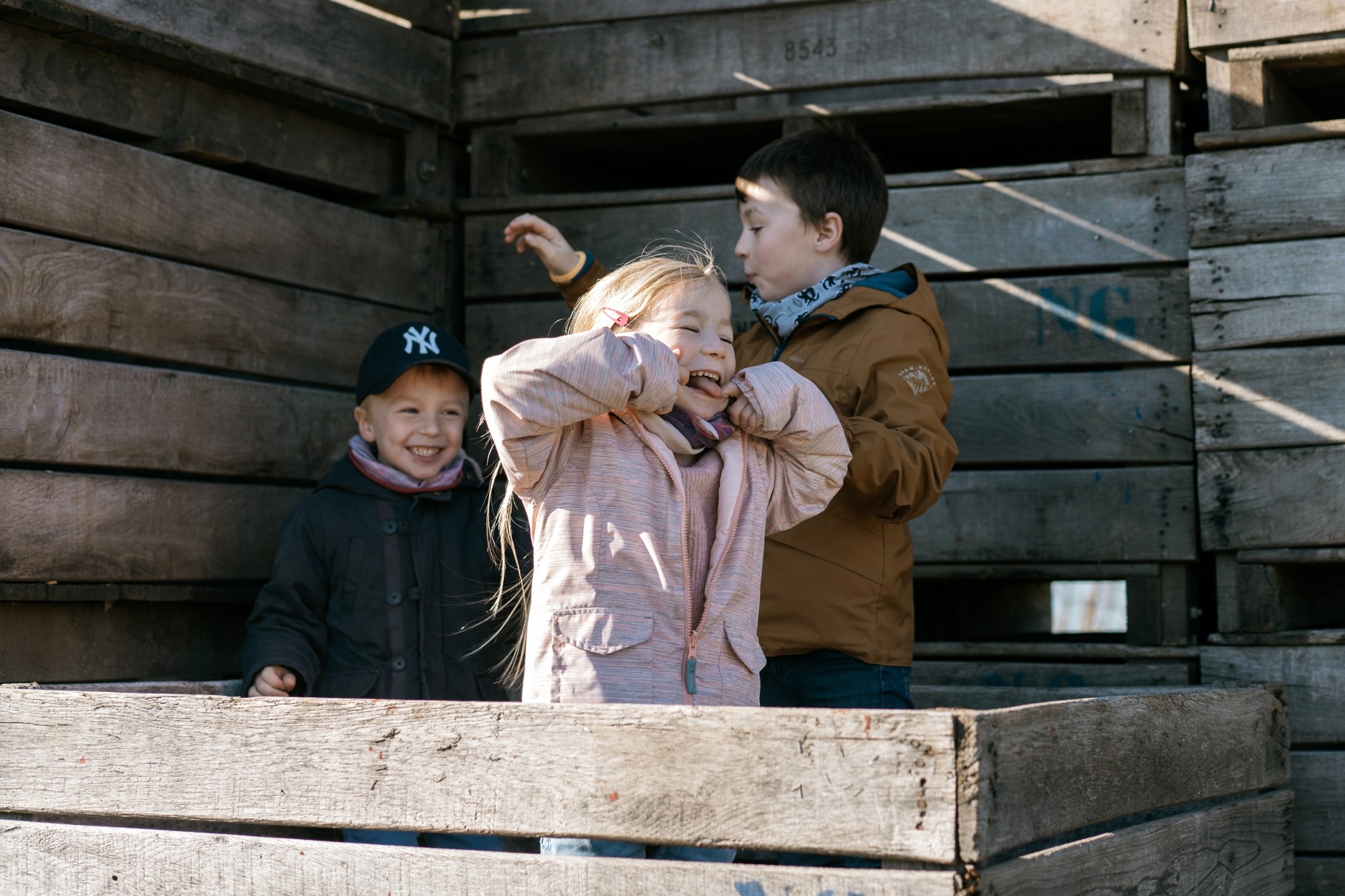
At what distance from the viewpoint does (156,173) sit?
3.45m

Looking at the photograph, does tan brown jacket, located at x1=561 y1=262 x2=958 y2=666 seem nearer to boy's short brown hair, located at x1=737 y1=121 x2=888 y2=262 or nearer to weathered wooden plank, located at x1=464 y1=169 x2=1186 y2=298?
boy's short brown hair, located at x1=737 y1=121 x2=888 y2=262

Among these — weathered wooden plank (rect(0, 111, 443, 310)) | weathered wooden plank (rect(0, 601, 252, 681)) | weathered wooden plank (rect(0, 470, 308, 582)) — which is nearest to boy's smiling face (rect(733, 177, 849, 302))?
weathered wooden plank (rect(0, 111, 443, 310))

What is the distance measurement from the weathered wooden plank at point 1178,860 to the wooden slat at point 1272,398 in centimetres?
83

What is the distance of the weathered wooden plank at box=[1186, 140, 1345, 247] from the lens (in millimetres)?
3457

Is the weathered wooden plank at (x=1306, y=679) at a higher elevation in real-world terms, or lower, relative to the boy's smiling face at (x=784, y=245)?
lower

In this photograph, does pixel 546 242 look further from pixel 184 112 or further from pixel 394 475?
pixel 184 112

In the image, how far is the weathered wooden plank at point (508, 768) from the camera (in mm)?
2008

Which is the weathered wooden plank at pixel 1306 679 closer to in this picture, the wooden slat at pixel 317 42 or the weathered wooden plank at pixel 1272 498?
the weathered wooden plank at pixel 1272 498

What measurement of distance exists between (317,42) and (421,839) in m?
2.05

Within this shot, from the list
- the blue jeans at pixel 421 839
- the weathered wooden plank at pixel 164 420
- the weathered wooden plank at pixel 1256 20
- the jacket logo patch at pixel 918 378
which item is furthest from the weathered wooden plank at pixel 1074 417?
the weathered wooden plank at pixel 164 420

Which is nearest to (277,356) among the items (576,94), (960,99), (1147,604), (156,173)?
(156,173)

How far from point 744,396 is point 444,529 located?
1186mm

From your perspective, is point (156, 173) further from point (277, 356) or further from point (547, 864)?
point (547, 864)

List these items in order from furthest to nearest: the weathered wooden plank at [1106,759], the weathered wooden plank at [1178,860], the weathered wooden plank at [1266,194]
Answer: the weathered wooden plank at [1266,194] → the weathered wooden plank at [1178,860] → the weathered wooden plank at [1106,759]
